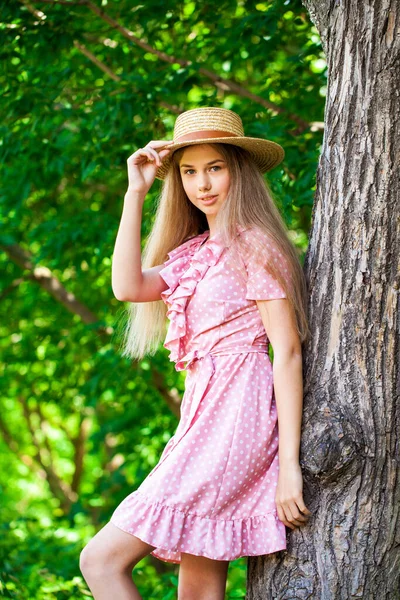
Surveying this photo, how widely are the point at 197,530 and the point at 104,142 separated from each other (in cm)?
240

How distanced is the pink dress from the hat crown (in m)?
0.36

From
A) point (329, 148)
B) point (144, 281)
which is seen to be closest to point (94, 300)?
point (144, 281)

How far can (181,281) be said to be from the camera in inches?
102

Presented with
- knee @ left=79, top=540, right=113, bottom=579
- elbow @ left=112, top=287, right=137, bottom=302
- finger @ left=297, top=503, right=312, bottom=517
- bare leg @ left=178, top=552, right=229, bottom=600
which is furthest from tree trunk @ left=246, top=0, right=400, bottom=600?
elbow @ left=112, top=287, right=137, bottom=302

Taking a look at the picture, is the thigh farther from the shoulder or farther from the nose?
the nose

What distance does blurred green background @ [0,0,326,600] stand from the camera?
3912mm

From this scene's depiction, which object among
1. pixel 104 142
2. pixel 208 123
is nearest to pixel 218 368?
pixel 208 123

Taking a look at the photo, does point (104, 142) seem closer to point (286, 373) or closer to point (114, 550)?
point (286, 373)

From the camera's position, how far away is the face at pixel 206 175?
102 inches

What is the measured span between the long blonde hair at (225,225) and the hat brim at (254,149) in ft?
0.09

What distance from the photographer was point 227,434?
7.77ft

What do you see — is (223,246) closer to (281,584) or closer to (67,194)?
(281,584)

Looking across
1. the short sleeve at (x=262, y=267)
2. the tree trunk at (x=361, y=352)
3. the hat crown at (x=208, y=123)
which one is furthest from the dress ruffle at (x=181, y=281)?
the tree trunk at (x=361, y=352)

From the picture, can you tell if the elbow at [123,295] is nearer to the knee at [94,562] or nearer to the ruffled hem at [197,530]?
the ruffled hem at [197,530]
